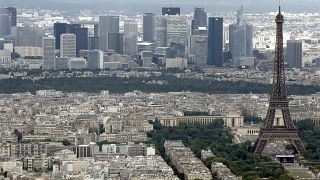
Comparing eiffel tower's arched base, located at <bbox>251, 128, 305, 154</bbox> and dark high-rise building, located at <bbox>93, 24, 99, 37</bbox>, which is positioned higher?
dark high-rise building, located at <bbox>93, 24, 99, 37</bbox>

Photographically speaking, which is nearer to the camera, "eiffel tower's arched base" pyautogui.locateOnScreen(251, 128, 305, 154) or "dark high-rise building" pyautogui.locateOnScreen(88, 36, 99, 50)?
"eiffel tower's arched base" pyautogui.locateOnScreen(251, 128, 305, 154)

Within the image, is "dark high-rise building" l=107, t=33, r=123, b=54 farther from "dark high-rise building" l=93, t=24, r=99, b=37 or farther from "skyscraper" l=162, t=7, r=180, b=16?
"skyscraper" l=162, t=7, r=180, b=16

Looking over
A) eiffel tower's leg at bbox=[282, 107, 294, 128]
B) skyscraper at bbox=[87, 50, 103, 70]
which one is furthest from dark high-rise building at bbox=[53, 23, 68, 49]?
eiffel tower's leg at bbox=[282, 107, 294, 128]

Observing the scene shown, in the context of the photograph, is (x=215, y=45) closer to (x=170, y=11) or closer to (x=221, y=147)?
(x=170, y=11)

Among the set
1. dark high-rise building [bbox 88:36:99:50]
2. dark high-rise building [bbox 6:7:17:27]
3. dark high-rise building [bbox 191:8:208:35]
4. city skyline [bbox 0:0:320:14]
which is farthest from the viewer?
city skyline [bbox 0:0:320:14]

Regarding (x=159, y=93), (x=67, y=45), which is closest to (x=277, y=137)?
(x=159, y=93)

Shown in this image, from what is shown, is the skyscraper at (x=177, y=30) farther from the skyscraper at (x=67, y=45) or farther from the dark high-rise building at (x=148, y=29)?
the skyscraper at (x=67, y=45)
